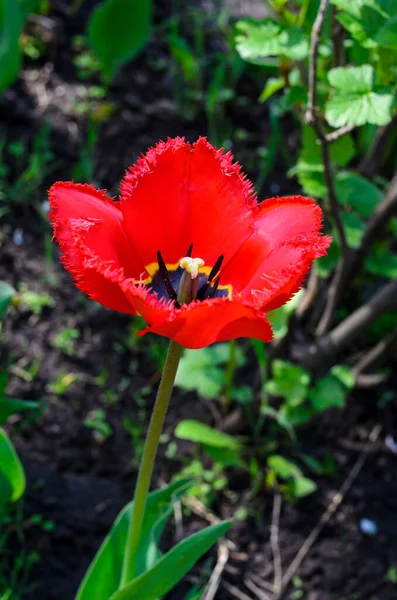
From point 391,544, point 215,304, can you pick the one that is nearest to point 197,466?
point 391,544

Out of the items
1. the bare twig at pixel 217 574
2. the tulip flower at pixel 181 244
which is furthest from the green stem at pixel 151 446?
the bare twig at pixel 217 574

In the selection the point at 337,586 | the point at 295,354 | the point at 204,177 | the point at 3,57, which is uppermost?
the point at 204,177

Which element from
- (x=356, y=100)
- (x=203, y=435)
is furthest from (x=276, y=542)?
(x=356, y=100)

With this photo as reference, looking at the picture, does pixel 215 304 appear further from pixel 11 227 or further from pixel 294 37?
pixel 11 227

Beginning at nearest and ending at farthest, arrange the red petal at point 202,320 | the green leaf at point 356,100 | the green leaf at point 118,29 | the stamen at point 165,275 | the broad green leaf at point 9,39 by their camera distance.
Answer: the red petal at point 202,320 → the stamen at point 165,275 → the green leaf at point 356,100 → the broad green leaf at point 9,39 → the green leaf at point 118,29

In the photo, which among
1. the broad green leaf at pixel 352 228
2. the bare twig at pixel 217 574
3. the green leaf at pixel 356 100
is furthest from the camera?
the bare twig at pixel 217 574

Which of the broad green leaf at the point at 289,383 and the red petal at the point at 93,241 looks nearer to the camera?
the red petal at the point at 93,241

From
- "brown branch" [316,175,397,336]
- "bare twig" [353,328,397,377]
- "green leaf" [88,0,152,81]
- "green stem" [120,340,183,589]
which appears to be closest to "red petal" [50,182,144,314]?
"green stem" [120,340,183,589]

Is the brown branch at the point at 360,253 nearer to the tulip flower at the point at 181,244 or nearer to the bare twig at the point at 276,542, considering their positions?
the bare twig at the point at 276,542
